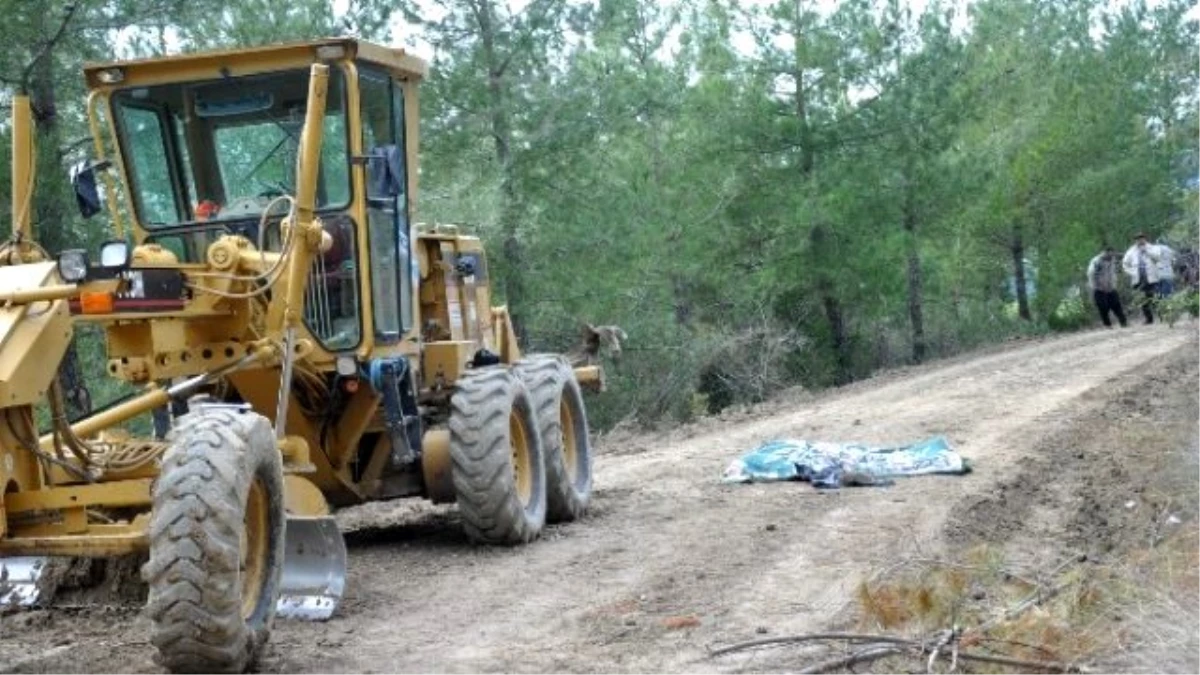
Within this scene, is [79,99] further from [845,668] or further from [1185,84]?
[845,668]

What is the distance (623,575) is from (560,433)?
2111 millimetres

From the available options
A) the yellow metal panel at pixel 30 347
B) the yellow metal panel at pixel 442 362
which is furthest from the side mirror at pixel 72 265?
the yellow metal panel at pixel 442 362

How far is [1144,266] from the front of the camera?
26.4m

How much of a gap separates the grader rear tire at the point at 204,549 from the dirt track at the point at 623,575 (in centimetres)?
55

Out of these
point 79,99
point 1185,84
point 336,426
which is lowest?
point 336,426

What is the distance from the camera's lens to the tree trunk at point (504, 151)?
22531 millimetres

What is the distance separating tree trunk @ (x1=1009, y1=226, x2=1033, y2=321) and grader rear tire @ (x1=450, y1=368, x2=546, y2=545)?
2740cm

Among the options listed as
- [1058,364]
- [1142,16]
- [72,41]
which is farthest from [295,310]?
[1142,16]

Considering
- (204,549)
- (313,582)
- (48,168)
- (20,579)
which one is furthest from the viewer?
(48,168)

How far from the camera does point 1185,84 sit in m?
15.0

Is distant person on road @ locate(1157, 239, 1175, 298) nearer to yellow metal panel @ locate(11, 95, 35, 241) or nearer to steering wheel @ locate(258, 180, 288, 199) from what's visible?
steering wheel @ locate(258, 180, 288, 199)

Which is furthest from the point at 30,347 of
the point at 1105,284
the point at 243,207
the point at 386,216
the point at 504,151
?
the point at 1105,284

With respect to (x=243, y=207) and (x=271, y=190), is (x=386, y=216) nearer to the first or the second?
(x=271, y=190)

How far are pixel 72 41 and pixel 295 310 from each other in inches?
371
